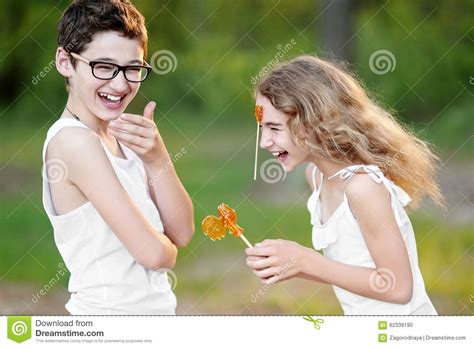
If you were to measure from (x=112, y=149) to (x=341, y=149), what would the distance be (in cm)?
64

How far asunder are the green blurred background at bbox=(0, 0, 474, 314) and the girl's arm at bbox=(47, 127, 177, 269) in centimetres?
98

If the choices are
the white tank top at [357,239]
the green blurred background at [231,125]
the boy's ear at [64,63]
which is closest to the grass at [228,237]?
the green blurred background at [231,125]

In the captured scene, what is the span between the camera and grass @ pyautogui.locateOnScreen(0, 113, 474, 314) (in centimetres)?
326

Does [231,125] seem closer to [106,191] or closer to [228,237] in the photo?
[228,237]

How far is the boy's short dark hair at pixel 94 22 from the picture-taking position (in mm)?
2154

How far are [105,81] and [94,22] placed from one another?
16cm

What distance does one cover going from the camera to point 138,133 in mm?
2111

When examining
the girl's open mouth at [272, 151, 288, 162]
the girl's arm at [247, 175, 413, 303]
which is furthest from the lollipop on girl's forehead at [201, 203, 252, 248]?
the girl's open mouth at [272, 151, 288, 162]

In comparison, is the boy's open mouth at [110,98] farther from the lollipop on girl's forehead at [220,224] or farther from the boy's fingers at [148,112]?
the lollipop on girl's forehead at [220,224]

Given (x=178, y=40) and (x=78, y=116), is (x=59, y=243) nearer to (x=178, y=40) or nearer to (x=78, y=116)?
(x=78, y=116)

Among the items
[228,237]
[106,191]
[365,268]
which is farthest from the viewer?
[228,237]

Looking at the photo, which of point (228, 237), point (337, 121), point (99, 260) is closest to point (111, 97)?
point (99, 260)
